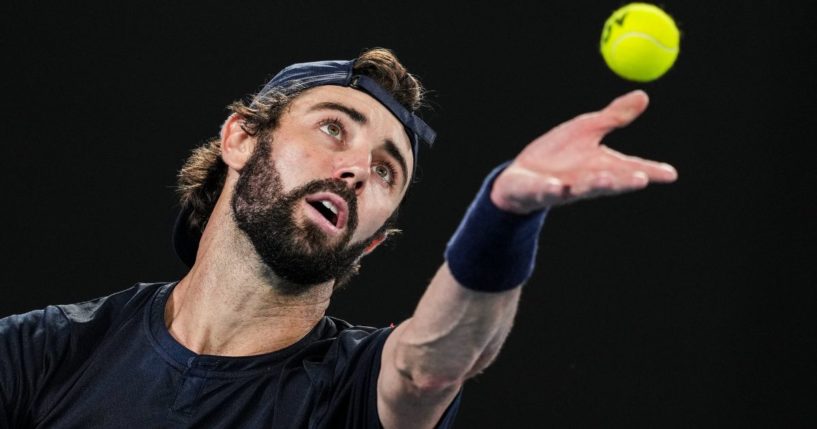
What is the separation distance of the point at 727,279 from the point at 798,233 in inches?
11.8

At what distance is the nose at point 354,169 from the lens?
83.0 inches

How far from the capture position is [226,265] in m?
2.13

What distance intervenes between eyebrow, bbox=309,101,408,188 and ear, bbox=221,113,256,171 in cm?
21

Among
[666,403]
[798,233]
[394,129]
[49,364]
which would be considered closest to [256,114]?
[394,129]

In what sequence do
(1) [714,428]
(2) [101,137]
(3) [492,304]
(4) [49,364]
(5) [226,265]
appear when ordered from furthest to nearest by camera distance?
1. (2) [101,137]
2. (1) [714,428]
3. (5) [226,265]
4. (4) [49,364]
5. (3) [492,304]

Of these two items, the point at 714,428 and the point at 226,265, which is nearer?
the point at 226,265

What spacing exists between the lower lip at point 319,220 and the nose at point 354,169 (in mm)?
97

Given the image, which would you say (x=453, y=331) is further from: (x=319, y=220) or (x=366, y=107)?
(x=366, y=107)

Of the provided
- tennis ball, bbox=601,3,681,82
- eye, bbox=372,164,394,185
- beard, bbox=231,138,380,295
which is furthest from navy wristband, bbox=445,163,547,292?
eye, bbox=372,164,394,185

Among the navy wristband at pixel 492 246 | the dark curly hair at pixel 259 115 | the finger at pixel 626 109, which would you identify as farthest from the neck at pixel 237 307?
the finger at pixel 626 109

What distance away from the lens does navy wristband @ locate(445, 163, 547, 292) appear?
139cm

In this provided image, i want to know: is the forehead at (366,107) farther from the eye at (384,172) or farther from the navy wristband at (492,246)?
the navy wristband at (492,246)

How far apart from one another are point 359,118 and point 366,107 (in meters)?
0.05

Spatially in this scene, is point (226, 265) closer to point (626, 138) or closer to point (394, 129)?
point (394, 129)
